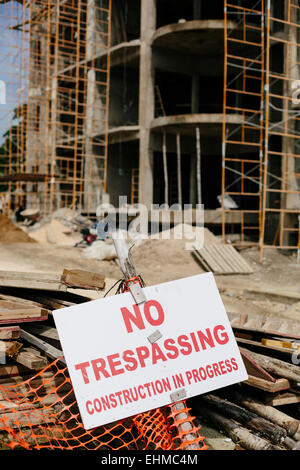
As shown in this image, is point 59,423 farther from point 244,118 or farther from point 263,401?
point 244,118

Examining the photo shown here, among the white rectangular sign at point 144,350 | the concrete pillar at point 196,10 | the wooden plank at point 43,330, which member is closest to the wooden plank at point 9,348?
the wooden plank at point 43,330

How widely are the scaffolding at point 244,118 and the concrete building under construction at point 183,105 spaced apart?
0.06 meters

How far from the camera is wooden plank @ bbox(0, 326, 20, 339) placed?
366cm

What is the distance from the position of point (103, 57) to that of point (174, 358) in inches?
843

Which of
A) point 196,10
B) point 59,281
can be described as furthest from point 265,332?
point 196,10

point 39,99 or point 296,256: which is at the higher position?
point 39,99

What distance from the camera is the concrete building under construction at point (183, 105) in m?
16.9

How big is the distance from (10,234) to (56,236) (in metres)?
1.63

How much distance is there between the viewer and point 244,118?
17.3m

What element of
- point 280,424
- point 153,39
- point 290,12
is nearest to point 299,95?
point 290,12

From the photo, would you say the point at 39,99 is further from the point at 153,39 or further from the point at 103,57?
the point at 153,39

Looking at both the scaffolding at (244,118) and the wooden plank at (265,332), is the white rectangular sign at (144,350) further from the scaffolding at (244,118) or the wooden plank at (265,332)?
the scaffolding at (244,118)

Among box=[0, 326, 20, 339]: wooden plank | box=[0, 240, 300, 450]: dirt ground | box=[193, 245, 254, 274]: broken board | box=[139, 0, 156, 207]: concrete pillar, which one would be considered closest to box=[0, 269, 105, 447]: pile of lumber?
box=[0, 326, 20, 339]: wooden plank

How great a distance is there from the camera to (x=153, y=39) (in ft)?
63.0
